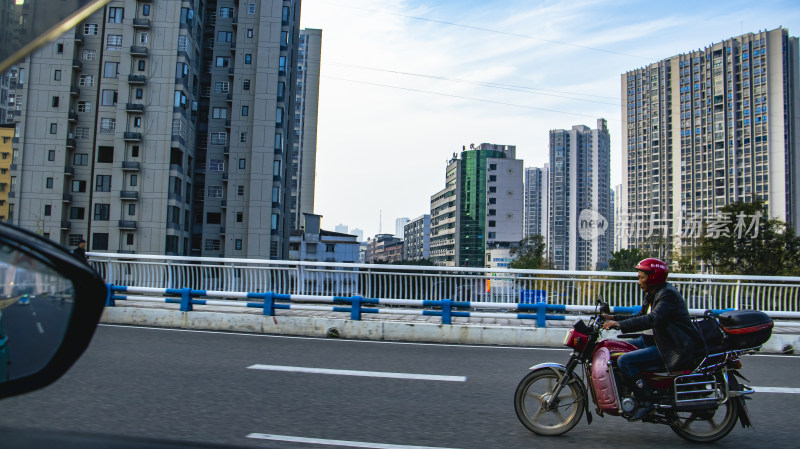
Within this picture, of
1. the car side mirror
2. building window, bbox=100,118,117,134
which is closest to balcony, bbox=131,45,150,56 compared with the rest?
building window, bbox=100,118,117,134

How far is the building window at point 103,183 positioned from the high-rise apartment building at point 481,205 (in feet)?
236

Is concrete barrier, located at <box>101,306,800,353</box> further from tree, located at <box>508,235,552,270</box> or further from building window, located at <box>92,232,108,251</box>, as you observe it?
tree, located at <box>508,235,552,270</box>

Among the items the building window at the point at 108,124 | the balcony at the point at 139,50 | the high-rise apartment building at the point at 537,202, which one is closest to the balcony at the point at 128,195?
the building window at the point at 108,124

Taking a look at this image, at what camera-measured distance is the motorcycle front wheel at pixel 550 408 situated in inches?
189

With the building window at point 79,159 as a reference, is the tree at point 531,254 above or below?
below

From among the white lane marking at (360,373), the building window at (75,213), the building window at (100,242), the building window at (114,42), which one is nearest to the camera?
the white lane marking at (360,373)

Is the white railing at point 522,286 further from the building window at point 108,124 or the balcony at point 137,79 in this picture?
the building window at point 108,124

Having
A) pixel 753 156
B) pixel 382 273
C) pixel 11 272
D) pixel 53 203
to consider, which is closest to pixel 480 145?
pixel 753 156

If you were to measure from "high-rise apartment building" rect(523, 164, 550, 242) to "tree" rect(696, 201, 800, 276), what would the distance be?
468 ft

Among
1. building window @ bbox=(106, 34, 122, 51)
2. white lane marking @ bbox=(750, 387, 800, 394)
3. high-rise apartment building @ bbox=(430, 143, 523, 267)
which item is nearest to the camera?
white lane marking @ bbox=(750, 387, 800, 394)

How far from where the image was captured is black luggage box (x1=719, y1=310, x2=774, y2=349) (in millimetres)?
4680

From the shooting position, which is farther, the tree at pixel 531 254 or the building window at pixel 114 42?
the tree at pixel 531 254

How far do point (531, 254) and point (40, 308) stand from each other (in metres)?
84.8

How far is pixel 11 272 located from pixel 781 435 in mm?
5831
